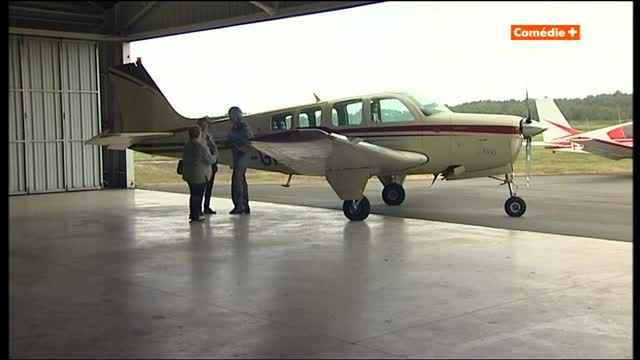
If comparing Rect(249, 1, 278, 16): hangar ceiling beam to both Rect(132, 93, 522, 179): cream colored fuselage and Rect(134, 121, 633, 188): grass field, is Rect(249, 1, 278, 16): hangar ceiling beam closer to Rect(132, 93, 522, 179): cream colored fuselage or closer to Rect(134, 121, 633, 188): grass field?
Rect(134, 121, 633, 188): grass field

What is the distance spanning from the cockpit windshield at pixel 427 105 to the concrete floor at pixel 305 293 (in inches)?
83.3

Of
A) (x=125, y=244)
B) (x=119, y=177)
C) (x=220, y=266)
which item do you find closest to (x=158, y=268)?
(x=220, y=266)

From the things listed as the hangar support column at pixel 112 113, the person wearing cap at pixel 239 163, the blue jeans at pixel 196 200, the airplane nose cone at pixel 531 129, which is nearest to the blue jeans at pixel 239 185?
the person wearing cap at pixel 239 163

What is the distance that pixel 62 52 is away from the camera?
7.63ft

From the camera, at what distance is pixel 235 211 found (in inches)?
295

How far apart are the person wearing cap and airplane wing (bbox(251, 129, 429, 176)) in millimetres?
669

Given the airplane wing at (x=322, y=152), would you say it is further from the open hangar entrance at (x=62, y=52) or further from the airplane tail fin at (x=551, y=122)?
the open hangar entrance at (x=62, y=52)

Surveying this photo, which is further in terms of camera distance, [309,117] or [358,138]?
[309,117]

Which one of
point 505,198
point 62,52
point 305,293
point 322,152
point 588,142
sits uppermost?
point 62,52

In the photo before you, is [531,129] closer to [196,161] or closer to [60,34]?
[196,161]

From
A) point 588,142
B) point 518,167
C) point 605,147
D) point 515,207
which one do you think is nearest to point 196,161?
point 515,207

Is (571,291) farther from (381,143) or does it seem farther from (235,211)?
(235,211)

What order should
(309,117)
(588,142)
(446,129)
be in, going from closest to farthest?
(446,129), (309,117), (588,142)

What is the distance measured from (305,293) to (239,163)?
14.2 ft
